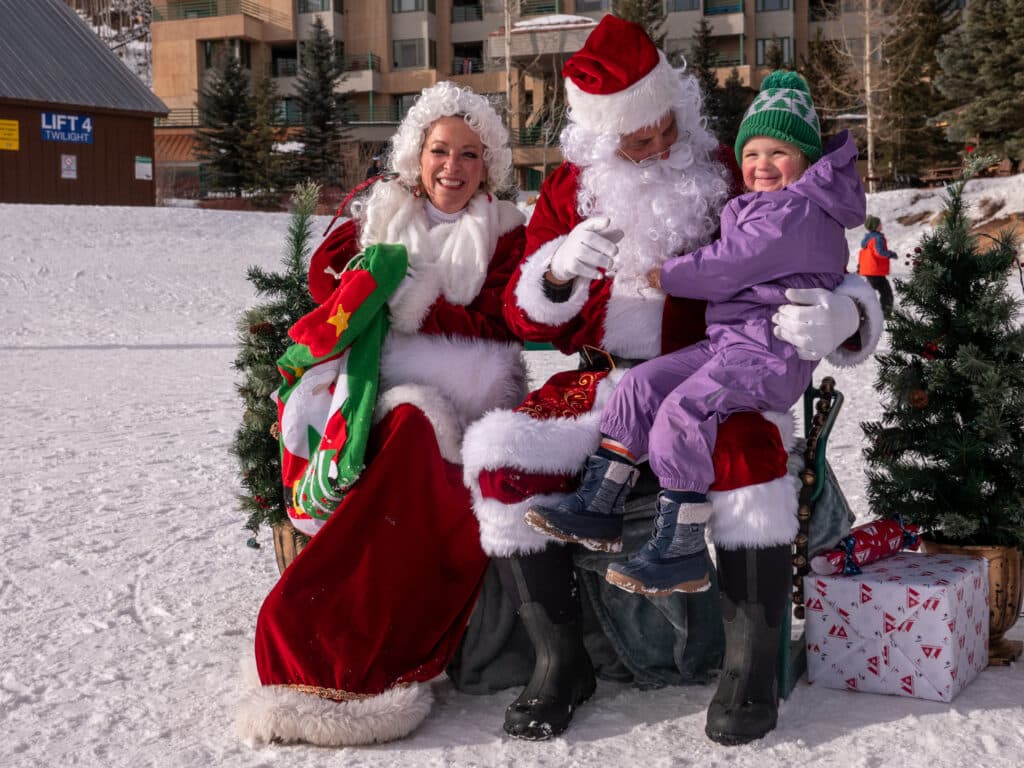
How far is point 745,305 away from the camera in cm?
297

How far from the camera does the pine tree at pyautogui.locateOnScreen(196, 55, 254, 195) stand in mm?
31531

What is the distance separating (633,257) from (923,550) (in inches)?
50.8

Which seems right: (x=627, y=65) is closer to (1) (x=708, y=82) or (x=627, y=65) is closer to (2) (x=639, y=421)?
(2) (x=639, y=421)

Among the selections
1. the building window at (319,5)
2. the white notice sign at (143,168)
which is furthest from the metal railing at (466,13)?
the white notice sign at (143,168)

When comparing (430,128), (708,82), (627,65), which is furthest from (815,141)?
(708,82)

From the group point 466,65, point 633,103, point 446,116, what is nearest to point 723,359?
point 633,103

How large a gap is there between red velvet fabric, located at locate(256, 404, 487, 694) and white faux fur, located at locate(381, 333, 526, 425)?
160 millimetres

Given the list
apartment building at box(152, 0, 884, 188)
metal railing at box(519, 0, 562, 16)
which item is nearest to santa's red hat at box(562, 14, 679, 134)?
apartment building at box(152, 0, 884, 188)

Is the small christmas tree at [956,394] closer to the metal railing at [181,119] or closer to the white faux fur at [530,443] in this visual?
the white faux fur at [530,443]

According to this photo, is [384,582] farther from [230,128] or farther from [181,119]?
[181,119]

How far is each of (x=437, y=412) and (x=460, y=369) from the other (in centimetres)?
18

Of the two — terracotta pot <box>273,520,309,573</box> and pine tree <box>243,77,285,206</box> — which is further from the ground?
pine tree <box>243,77,285,206</box>

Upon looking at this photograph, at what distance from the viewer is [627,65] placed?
3.21 meters

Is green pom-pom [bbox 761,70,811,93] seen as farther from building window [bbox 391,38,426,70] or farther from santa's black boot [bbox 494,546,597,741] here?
building window [bbox 391,38,426,70]
